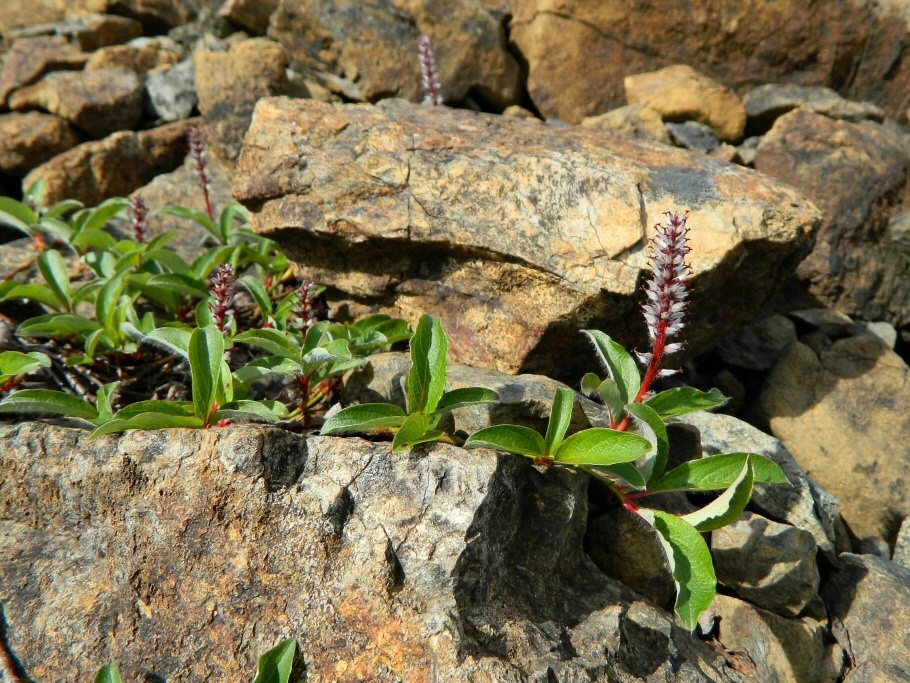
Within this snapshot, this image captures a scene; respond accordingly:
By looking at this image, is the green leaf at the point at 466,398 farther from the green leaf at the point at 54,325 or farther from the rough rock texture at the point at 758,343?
the rough rock texture at the point at 758,343

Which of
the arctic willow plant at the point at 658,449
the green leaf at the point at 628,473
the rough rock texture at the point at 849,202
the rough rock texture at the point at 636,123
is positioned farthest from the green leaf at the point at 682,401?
the rough rock texture at the point at 636,123

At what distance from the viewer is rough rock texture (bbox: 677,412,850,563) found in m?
4.43

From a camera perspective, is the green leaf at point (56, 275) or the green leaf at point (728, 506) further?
the green leaf at point (56, 275)

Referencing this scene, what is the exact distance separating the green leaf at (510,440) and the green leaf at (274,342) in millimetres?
1278

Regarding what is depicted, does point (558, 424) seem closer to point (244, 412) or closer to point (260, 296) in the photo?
point (244, 412)

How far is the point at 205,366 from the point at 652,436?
220 cm

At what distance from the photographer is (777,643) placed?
388 centimetres

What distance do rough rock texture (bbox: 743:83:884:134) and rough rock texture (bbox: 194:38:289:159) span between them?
15.5ft

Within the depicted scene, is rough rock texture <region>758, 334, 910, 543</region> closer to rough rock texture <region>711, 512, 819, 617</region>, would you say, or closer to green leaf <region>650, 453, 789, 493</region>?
rough rock texture <region>711, 512, 819, 617</region>

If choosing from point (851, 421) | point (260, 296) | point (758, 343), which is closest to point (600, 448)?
point (260, 296)

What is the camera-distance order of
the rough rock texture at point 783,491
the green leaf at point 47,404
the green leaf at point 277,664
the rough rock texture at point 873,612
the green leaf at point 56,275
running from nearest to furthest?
the green leaf at point 277,664
the green leaf at point 47,404
the rough rock texture at point 873,612
the rough rock texture at point 783,491
the green leaf at point 56,275

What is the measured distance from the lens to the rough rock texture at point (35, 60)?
8055 mm

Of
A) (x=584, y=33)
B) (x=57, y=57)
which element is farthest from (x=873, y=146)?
(x=57, y=57)

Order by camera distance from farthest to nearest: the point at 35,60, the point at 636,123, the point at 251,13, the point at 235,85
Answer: the point at 251,13 < the point at 35,60 < the point at 235,85 < the point at 636,123
